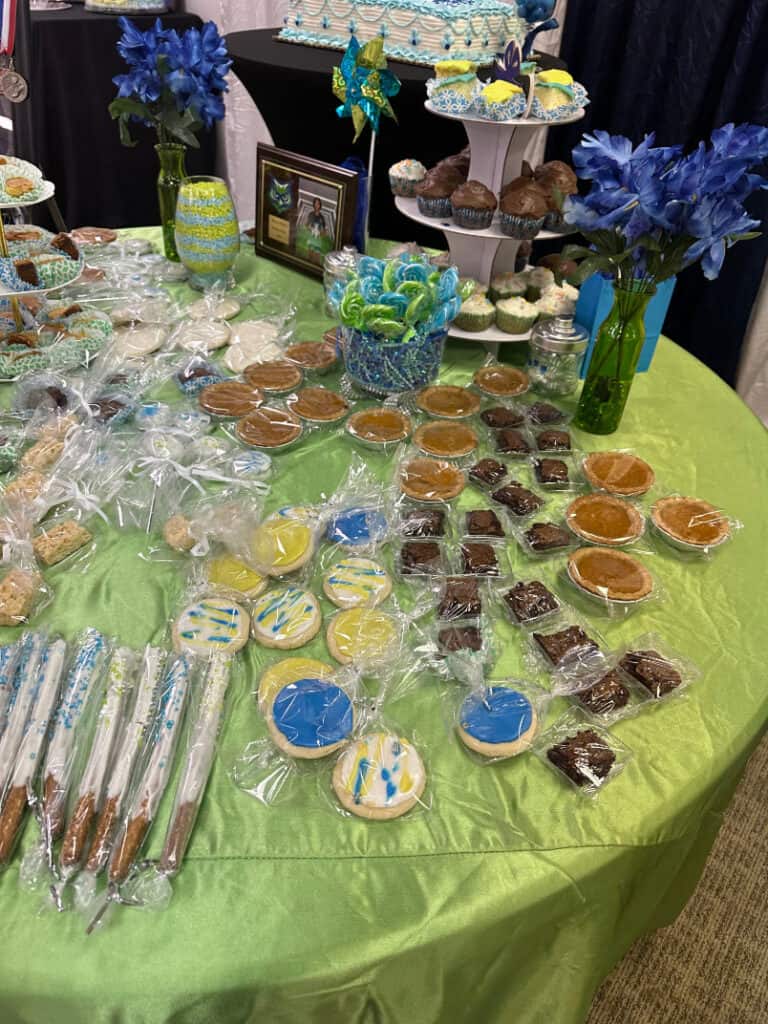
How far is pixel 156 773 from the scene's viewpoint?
0.99 m

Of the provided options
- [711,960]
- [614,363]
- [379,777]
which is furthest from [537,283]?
[711,960]

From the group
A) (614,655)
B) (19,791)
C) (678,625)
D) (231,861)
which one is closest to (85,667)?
(19,791)

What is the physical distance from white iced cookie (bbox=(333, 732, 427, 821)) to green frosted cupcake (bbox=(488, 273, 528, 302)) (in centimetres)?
132

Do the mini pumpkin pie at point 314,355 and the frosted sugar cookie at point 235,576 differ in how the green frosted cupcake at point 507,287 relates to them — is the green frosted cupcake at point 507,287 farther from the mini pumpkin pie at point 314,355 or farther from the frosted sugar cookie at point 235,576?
the frosted sugar cookie at point 235,576

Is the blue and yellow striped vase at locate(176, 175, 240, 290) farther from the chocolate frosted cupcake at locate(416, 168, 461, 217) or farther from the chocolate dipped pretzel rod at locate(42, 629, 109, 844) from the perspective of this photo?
the chocolate dipped pretzel rod at locate(42, 629, 109, 844)

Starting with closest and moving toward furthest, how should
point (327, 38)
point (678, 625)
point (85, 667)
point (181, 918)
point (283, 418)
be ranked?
point (181, 918) → point (85, 667) → point (678, 625) → point (283, 418) → point (327, 38)

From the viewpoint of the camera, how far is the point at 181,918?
86 centimetres

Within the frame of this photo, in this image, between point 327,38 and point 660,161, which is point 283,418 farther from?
point 327,38

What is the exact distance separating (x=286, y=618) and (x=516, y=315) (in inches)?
43.4

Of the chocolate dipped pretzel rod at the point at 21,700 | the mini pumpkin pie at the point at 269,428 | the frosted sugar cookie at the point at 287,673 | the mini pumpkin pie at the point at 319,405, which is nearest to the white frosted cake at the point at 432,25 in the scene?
the mini pumpkin pie at the point at 319,405

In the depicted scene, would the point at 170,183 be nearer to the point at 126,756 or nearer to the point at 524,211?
the point at 524,211

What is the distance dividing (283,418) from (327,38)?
88.8 inches

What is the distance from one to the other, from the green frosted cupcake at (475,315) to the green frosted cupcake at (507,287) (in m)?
0.04

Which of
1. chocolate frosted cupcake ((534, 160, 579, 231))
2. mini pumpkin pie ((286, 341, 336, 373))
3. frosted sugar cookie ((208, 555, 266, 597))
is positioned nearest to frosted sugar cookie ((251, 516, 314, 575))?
frosted sugar cookie ((208, 555, 266, 597))
